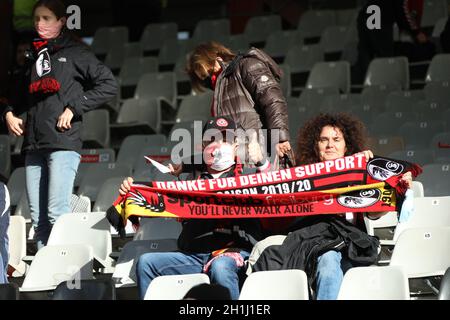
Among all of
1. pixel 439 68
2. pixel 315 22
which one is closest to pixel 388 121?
pixel 439 68

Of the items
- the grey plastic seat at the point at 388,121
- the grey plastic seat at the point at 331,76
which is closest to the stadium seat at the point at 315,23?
the grey plastic seat at the point at 331,76

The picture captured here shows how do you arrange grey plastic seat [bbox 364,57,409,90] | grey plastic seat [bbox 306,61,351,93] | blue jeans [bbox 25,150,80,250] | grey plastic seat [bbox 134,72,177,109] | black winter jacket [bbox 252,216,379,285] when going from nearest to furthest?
black winter jacket [bbox 252,216,379,285] → blue jeans [bbox 25,150,80,250] → grey plastic seat [bbox 364,57,409,90] → grey plastic seat [bbox 306,61,351,93] → grey plastic seat [bbox 134,72,177,109]

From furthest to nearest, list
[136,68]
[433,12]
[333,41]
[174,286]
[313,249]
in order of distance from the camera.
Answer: [433,12], [136,68], [333,41], [313,249], [174,286]

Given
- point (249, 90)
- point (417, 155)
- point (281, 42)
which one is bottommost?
point (417, 155)

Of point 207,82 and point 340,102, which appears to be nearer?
point 207,82

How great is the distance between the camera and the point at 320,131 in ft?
22.4

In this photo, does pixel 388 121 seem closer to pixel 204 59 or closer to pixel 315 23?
pixel 204 59

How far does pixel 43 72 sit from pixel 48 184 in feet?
2.56

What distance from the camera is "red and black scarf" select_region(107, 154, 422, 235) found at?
6434 mm

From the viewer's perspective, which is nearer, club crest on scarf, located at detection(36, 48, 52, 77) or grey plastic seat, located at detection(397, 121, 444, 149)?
club crest on scarf, located at detection(36, 48, 52, 77)

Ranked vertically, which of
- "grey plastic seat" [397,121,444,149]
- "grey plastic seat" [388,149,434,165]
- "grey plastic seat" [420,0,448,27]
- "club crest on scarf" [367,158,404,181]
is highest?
→ "grey plastic seat" [420,0,448,27]

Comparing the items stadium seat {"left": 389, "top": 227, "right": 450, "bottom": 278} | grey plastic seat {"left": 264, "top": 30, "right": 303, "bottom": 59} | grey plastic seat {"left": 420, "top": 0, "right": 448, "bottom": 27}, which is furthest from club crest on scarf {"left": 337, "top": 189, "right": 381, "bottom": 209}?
grey plastic seat {"left": 420, "top": 0, "right": 448, "bottom": 27}

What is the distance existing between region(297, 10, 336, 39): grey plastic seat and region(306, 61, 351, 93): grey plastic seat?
183 centimetres

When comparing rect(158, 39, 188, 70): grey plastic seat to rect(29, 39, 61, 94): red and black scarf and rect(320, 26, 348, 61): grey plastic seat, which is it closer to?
rect(320, 26, 348, 61): grey plastic seat
